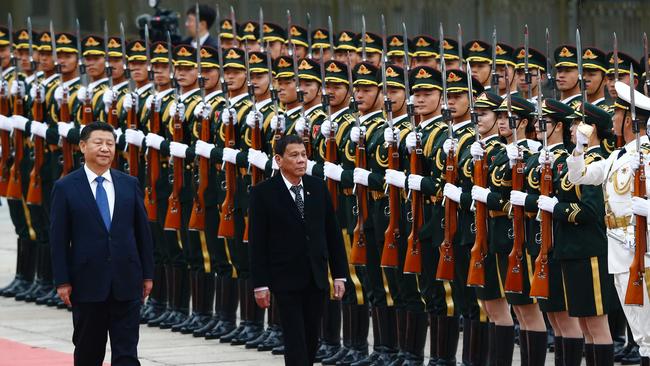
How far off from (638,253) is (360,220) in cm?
284

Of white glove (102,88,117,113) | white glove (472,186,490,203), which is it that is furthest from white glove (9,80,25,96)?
white glove (472,186,490,203)

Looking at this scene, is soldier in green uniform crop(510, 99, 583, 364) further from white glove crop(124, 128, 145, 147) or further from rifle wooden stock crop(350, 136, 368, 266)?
white glove crop(124, 128, 145, 147)

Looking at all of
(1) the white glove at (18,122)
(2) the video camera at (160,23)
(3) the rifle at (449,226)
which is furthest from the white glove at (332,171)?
(2) the video camera at (160,23)

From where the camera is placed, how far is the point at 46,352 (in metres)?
13.2

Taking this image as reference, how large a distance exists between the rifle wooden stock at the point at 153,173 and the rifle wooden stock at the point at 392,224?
2847 millimetres

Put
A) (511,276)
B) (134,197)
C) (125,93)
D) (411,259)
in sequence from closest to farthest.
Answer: (134,197) → (511,276) → (411,259) → (125,93)

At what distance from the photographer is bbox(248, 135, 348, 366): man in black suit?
10.4 m

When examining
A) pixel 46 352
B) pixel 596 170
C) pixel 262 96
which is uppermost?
pixel 262 96

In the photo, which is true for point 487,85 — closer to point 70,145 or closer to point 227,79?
point 227,79

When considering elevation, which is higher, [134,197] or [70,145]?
[70,145]

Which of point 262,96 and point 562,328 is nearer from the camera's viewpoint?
point 562,328

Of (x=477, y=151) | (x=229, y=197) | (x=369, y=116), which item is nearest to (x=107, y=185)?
(x=477, y=151)

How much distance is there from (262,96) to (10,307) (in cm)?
340

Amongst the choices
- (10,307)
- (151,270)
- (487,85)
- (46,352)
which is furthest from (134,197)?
(10,307)
